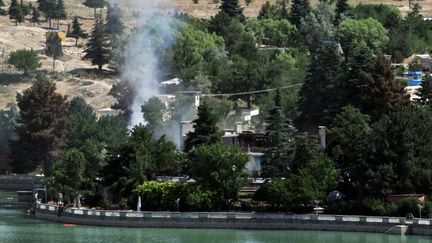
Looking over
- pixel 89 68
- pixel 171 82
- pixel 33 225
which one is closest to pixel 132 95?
pixel 171 82

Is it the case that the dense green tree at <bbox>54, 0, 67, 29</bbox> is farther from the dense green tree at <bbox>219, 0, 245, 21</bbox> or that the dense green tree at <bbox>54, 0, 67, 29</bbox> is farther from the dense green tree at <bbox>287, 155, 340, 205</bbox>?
the dense green tree at <bbox>287, 155, 340, 205</bbox>

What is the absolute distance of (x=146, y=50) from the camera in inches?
5290

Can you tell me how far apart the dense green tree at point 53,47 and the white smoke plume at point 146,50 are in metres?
6.88

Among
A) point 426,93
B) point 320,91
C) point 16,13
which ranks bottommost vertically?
point 16,13

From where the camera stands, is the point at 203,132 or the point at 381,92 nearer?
the point at 203,132

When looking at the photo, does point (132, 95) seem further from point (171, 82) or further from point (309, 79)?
point (309, 79)

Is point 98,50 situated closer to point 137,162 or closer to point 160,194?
point 137,162

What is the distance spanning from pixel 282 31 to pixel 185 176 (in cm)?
5455

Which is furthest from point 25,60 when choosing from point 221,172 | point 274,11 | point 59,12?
point 221,172

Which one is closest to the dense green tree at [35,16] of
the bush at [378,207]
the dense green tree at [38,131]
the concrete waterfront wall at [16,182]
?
the dense green tree at [38,131]

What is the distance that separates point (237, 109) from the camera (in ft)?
403

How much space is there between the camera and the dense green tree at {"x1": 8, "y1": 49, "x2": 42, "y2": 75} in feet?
456

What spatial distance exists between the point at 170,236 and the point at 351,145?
12.1 meters

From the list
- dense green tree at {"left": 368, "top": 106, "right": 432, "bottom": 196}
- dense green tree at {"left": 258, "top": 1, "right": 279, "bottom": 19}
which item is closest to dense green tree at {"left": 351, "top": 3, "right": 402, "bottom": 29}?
dense green tree at {"left": 258, "top": 1, "right": 279, "bottom": 19}
